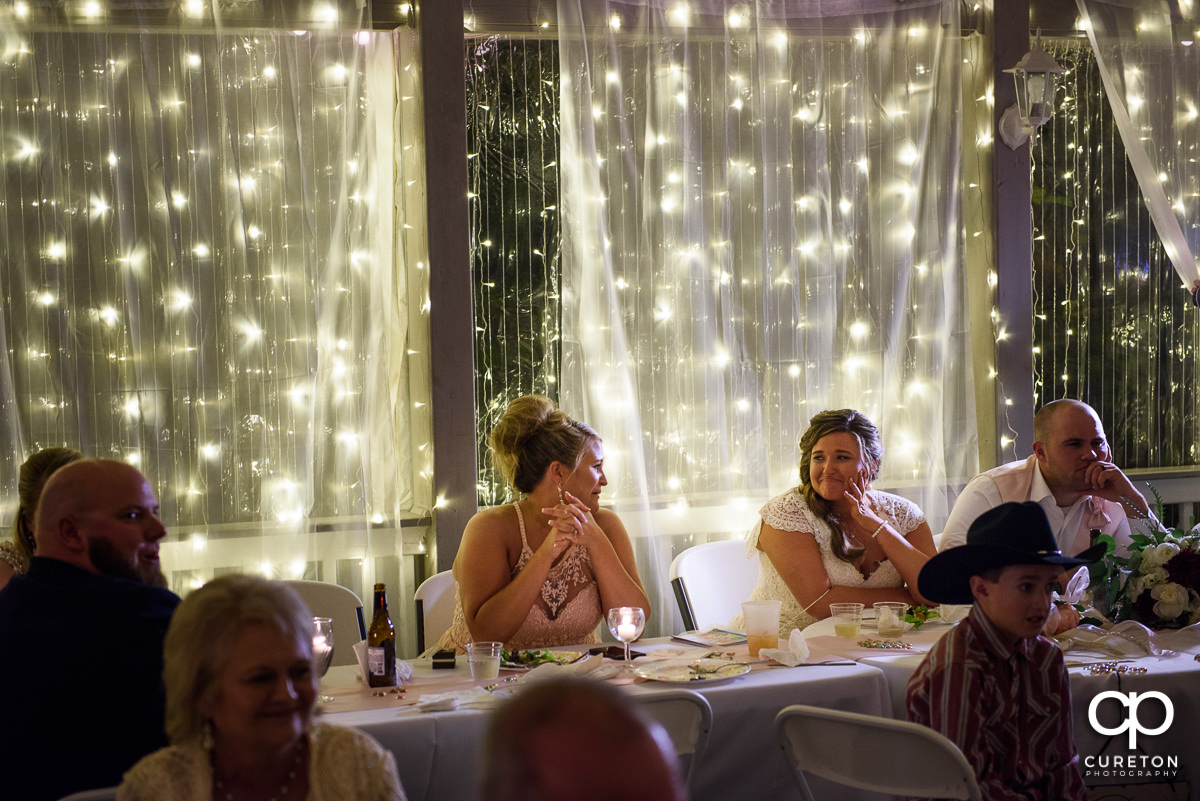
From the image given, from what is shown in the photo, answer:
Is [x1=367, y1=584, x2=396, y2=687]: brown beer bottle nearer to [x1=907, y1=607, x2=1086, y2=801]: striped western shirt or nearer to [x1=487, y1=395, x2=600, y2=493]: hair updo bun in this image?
[x1=487, y1=395, x2=600, y2=493]: hair updo bun

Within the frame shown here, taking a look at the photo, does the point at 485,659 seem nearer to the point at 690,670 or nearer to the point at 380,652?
the point at 380,652

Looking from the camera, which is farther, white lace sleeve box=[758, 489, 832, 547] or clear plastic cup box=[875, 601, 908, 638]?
white lace sleeve box=[758, 489, 832, 547]

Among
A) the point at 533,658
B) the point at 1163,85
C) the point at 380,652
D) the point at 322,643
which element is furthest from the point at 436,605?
the point at 1163,85

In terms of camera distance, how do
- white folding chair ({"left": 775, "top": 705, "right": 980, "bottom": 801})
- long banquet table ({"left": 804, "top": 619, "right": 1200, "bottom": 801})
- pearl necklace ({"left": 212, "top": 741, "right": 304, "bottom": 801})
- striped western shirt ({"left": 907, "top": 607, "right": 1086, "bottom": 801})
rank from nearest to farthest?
pearl necklace ({"left": 212, "top": 741, "right": 304, "bottom": 801})
white folding chair ({"left": 775, "top": 705, "right": 980, "bottom": 801})
striped western shirt ({"left": 907, "top": 607, "right": 1086, "bottom": 801})
long banquet table ({"left": 804, "top": 619, "right": 1200, "bottom": 801})

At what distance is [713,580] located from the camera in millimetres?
3896

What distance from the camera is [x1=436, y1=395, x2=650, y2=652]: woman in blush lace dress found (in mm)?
3094

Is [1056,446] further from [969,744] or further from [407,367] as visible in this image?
[407,367]

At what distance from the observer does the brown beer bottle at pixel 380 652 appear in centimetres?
254

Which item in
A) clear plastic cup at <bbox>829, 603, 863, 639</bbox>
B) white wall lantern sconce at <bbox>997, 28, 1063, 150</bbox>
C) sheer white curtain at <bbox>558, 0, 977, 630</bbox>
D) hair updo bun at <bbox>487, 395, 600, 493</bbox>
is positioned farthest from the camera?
sheer white curtain at <bbox>558, 0, 977, 630</bbox>

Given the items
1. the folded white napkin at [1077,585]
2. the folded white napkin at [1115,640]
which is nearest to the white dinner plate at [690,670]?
the folded white napkin at [1115,640]

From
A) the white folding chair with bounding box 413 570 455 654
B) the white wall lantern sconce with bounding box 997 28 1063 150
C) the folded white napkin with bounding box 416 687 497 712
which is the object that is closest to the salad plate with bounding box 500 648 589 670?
the folded white napkin with bounding box 416 687 497 712

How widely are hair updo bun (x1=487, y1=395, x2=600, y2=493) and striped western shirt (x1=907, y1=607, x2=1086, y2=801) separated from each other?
1.40 metres

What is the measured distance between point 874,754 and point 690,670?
61 cm

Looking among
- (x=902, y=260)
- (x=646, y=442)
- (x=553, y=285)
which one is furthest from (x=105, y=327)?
(x=902, y=260)
